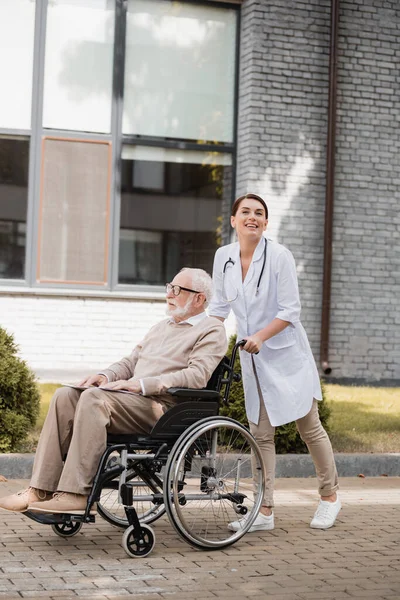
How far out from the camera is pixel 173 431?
540 centimetres

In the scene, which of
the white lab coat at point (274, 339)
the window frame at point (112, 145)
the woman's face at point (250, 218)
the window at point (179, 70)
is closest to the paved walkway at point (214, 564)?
the white lab coat at point (274, 339)

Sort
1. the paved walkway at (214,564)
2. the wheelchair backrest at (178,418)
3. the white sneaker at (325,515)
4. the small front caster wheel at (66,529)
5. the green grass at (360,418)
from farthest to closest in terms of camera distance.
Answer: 1. the green grass at (360,418)
2. the white sneaker at (325,515)
3. the small front caster wheel at (66,529)
4. the wheelchair backrest at (178,418)
5. the paved walkway at (214,564)

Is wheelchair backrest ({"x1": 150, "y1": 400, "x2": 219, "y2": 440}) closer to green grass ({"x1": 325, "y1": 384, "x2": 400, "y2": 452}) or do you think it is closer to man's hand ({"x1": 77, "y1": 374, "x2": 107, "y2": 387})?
man's hand ({"x1": 77, "y1": 374, "x2": 107, "y2": 387})

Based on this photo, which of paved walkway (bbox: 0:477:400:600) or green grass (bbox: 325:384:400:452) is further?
green grass (bbox: 325:384:400:452)

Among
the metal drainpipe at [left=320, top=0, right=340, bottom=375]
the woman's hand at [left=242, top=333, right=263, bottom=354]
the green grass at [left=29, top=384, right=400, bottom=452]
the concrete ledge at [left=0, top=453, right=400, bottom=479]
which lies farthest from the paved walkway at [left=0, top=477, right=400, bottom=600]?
the metal drainpipe at [left=320, top=0, right=340, bottom=375]

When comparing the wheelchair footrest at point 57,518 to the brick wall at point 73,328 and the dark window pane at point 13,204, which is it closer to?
the brick wall at point 73,328

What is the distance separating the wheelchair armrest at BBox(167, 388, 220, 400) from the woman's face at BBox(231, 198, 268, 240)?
0.92 m

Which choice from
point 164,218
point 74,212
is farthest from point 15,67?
point 164,218

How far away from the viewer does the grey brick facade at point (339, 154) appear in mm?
13492

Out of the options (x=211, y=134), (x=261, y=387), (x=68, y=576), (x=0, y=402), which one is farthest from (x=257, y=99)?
(x=68, y=576)

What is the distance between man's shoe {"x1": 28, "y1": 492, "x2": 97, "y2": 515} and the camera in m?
5.16

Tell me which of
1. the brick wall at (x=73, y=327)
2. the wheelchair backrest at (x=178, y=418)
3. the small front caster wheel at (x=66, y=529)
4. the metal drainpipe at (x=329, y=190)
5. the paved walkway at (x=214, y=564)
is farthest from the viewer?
the metal drainpipe at (x=329, y=190)

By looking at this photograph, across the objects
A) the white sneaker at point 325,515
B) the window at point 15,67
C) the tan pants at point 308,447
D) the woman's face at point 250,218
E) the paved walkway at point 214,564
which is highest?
the window at point 15,67

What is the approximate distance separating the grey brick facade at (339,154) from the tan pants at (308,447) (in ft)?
24.7
